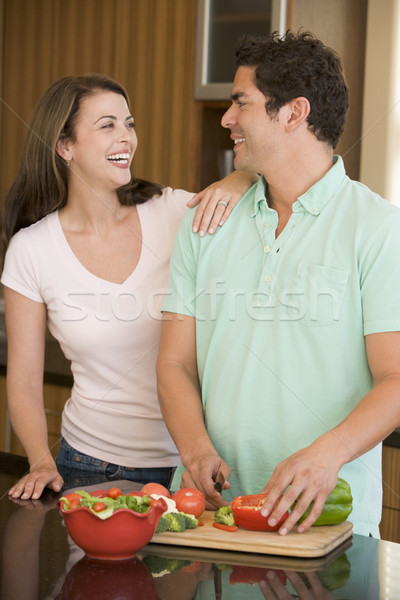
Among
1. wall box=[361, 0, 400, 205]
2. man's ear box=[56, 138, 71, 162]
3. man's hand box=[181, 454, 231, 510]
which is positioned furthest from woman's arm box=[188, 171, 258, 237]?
wall box=[361, 0, 400, 205]

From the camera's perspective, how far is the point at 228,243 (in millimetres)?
1481

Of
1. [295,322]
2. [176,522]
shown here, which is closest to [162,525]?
[176,522]

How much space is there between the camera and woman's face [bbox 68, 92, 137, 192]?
169 centimetres

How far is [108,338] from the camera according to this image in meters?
1.64

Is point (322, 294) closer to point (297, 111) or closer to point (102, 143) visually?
point (297, 111)

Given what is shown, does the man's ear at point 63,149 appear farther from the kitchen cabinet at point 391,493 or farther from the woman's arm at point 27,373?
the kitchen cabinet at point 391,493

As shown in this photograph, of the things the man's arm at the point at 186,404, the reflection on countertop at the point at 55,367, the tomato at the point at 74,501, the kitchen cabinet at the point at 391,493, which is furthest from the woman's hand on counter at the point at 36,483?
the reflection on countertop at the point at 55,367

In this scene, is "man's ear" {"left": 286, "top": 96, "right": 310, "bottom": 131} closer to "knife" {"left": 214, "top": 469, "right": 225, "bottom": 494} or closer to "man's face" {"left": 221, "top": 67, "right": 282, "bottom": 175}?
"man's face" {"left": 221, "top": 67, "right": 282, "bottom": 175}

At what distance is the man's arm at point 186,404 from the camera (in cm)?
127

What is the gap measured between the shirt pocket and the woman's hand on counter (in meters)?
0.49

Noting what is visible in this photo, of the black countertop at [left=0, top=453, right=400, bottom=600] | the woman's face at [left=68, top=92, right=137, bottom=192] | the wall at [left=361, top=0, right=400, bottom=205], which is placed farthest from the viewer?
the wall at [left=361, top=0, right=400, bottom=205]

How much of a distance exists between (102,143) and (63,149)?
11 centimetres

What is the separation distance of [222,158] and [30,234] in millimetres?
1299

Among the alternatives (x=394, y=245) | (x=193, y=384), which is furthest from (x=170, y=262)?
(x=394, y=245)
